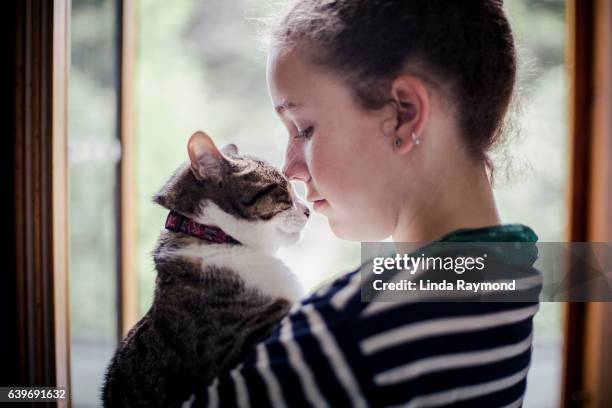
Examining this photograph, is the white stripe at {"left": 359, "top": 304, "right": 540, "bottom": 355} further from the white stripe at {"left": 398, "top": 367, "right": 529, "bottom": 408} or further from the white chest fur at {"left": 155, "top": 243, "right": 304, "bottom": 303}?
the white chest fur at {"left": 155, "top": 243, "right": 304, "bottom": 303}

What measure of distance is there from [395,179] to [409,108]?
4.0 inches

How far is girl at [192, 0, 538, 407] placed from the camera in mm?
473

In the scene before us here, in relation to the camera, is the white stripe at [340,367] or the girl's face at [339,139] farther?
the girl's face at [339,139]

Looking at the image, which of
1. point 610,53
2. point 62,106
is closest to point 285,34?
point 62,106

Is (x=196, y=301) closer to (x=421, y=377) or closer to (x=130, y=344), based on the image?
(x=130, y=344)

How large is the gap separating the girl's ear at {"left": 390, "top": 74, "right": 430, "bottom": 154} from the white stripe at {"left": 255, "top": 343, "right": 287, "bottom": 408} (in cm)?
32

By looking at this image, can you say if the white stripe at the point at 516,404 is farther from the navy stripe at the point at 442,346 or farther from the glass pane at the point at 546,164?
the glass pane at the point at 546,164

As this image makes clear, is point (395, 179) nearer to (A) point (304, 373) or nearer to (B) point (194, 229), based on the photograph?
(A) point (304, 373)

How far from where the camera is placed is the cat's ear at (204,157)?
0.85 meters

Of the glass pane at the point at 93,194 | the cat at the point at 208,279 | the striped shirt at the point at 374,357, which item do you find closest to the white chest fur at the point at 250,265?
the cat at the point at 208,279

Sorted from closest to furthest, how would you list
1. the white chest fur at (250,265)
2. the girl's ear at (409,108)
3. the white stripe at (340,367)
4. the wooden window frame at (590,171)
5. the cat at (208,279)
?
the white stripe at (340,367) < the girl's ear at (409,108) < the cat at (208,279) < the white chest fur at (250,265) < the wooden window frame at (590,171)

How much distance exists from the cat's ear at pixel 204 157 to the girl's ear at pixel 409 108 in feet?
1.33

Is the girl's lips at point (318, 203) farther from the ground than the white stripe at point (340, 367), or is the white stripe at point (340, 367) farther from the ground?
the girl's lips at point (318, 203)

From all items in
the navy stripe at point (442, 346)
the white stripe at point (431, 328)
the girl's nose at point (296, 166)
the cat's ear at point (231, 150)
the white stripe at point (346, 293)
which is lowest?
the navy stripe at point (442, 346)
